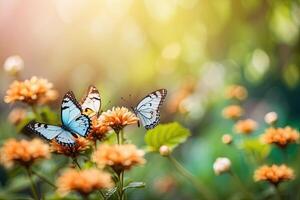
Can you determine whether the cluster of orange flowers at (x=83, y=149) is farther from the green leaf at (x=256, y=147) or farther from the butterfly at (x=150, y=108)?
the green leaf at (x=256, y=147)

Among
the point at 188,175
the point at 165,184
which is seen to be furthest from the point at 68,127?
the point at 165,184

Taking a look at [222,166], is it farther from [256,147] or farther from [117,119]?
[117,119]

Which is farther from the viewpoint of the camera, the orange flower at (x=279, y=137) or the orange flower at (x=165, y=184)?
the orange flower at (x=165, y=184)

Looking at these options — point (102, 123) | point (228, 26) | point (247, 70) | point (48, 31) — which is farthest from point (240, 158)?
point (102, 123)

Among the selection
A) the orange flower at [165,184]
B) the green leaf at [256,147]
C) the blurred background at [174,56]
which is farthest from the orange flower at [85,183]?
the orange flower at [165,184]

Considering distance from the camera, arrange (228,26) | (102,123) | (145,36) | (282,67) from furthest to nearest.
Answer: (282,67) < (228,26) < (145,36) < (102,123)

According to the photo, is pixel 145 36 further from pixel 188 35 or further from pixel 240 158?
pixel 240 158

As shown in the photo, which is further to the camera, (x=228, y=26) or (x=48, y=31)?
(x=48, y=31)
